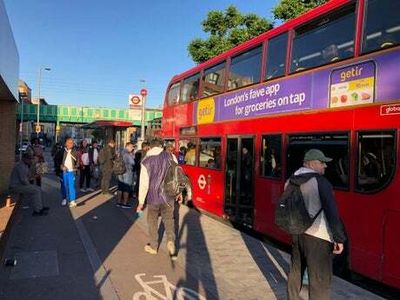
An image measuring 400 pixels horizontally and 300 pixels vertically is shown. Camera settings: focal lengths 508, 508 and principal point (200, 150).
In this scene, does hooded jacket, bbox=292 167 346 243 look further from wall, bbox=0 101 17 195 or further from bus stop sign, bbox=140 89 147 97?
bus stop sign, bbox=140 89 147 97

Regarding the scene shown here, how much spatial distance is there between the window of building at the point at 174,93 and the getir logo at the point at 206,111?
2.14m

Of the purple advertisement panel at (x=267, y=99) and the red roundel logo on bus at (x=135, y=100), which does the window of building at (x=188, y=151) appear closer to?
the purple advertisement panel at (x=267, y=99)

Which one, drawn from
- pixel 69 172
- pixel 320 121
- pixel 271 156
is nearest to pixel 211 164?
pixel 271 156

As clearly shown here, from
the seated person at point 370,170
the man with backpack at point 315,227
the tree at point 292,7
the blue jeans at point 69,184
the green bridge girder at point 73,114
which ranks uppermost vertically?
the tree at point 292,7

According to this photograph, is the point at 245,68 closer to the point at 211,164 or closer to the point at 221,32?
the point at 211,164

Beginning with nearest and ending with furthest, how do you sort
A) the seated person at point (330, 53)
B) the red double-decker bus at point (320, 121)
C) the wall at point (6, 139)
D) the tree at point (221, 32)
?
the red double-decker bus at point (320, 121) → the seated person at point (330, 53) → the wall at point (6, 139) → the tree at point (221, 32)

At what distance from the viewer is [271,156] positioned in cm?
864

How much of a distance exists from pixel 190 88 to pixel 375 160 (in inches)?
308

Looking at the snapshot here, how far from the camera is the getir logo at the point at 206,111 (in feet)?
37.8

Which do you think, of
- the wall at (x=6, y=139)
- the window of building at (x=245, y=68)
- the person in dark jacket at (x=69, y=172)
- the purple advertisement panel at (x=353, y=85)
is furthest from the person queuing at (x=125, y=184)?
the purple advertisement panel at (x=353, y=85)

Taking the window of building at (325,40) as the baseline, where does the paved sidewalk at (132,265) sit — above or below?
below

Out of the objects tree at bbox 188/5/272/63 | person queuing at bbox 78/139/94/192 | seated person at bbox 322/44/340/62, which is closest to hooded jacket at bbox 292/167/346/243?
seated person at bbox 322/44/340/62

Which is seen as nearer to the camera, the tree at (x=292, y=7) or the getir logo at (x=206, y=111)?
the getir logo at (x=206, y=111)

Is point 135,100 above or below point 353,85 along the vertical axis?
above
